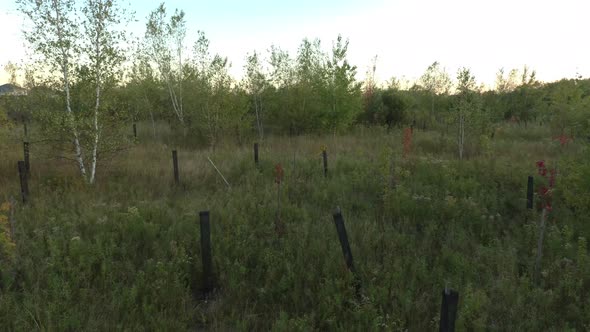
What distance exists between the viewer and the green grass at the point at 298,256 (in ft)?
13.3

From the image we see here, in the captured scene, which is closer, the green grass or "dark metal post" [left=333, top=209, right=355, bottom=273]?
the green grass

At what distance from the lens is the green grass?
4055 mm

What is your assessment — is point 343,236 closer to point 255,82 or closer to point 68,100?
point 68,100

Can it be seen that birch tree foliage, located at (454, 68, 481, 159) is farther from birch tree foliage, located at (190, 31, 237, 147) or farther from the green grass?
birch tree foliage, located at (190, 31, 237, 147)

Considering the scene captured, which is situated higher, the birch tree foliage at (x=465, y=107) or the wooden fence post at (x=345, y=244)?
the birch tree foliage at (x=465, y=107)

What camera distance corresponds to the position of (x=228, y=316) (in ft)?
13.7

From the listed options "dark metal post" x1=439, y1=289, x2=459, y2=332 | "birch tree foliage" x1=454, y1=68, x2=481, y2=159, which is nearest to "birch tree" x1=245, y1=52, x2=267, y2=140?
"birch tree foliage" x1=454, y1=68, x2=481, y2=159

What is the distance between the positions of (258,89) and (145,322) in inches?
722

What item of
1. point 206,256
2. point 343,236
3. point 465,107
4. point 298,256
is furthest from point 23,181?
point 465,107


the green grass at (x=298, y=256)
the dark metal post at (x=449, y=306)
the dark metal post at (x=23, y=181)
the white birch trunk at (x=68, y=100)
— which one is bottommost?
the green grass at (x=298, y=256)

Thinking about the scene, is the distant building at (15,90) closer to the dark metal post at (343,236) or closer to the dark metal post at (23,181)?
the dark metal post at (23,181)

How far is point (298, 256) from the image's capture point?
5.26 m

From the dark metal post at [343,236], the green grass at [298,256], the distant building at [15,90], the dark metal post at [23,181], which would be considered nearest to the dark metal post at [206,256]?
the green grass at [298,256]

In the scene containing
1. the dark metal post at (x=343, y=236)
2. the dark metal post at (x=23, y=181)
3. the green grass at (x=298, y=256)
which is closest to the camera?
the green grass at (x=298, y=256)
